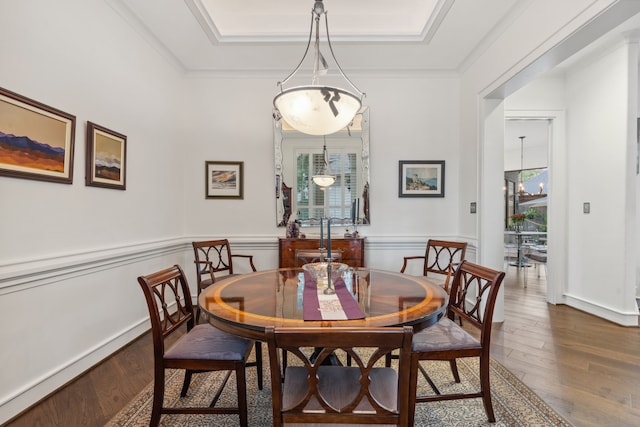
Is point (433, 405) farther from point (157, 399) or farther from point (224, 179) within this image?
point (224, 179)

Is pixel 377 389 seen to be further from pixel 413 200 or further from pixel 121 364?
pixel 413 200

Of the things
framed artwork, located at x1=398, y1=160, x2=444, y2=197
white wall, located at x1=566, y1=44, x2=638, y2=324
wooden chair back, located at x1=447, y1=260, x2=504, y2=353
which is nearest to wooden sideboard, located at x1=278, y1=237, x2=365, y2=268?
framed artwork, located at x1=398, y1=160, x2=444, y2=197

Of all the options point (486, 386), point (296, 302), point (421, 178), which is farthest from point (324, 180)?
point (486, 386)

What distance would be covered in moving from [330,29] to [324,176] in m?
1.51

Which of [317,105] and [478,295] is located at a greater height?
[317,105]

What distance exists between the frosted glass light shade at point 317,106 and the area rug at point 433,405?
1.74 m

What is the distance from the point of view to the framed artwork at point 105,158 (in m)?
2.19

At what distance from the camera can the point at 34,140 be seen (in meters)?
Result: 1.76

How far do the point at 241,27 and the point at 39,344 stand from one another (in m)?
3.08

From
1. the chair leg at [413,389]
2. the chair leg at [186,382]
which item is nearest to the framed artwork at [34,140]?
the chair leg at [186,382]

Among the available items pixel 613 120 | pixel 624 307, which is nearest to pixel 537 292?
pixel 624 307

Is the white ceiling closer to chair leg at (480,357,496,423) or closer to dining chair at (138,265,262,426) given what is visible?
dining chair at (138,265,262,426)

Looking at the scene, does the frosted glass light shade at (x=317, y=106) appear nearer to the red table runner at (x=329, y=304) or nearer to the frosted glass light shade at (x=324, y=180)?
the red table runner at (x=329, y=304)

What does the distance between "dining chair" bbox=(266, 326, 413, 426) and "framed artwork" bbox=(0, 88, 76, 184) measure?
1.85 meters
